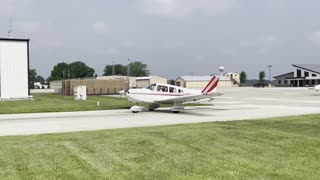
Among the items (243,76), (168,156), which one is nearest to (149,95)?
(168,156)

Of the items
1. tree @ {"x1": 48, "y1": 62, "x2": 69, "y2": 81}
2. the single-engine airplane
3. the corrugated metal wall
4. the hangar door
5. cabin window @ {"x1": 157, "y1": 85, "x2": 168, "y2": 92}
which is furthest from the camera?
tree @ {"x1": 48, "y1": 62, "x2": 69, "y2": 81}

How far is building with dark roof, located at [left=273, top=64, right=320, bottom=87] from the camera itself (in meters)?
118

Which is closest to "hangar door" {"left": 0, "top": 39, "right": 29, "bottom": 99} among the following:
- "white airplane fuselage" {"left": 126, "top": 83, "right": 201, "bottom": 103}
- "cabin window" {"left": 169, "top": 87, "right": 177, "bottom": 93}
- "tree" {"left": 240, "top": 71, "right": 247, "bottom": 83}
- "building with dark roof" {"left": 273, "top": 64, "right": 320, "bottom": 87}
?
"white airplane fuselage" {"left": 126, "top": 83, "right": 201, "bottom": 103}

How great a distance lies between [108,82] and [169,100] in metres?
44.9

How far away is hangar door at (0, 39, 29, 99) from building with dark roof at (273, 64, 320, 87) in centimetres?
9647

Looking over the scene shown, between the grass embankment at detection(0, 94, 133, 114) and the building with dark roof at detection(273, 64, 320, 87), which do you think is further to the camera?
the building with dark roof at detection(273, 64, 320, 87)

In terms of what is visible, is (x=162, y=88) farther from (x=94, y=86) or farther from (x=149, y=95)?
(x=94, y=86)

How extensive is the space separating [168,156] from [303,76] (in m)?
122

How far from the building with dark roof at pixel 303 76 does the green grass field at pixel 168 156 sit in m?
114

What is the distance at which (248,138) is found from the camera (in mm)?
11258

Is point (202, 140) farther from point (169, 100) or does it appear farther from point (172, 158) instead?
point (169, 100)

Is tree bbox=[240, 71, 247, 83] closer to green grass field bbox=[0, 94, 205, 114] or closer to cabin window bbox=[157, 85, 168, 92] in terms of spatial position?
green grass field bbox=[0, 94, 205, 114]

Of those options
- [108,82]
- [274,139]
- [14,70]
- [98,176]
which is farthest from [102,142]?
[108,82]

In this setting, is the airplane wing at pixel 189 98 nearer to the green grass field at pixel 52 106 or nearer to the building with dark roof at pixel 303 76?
the green grass field at pixel 52 106
